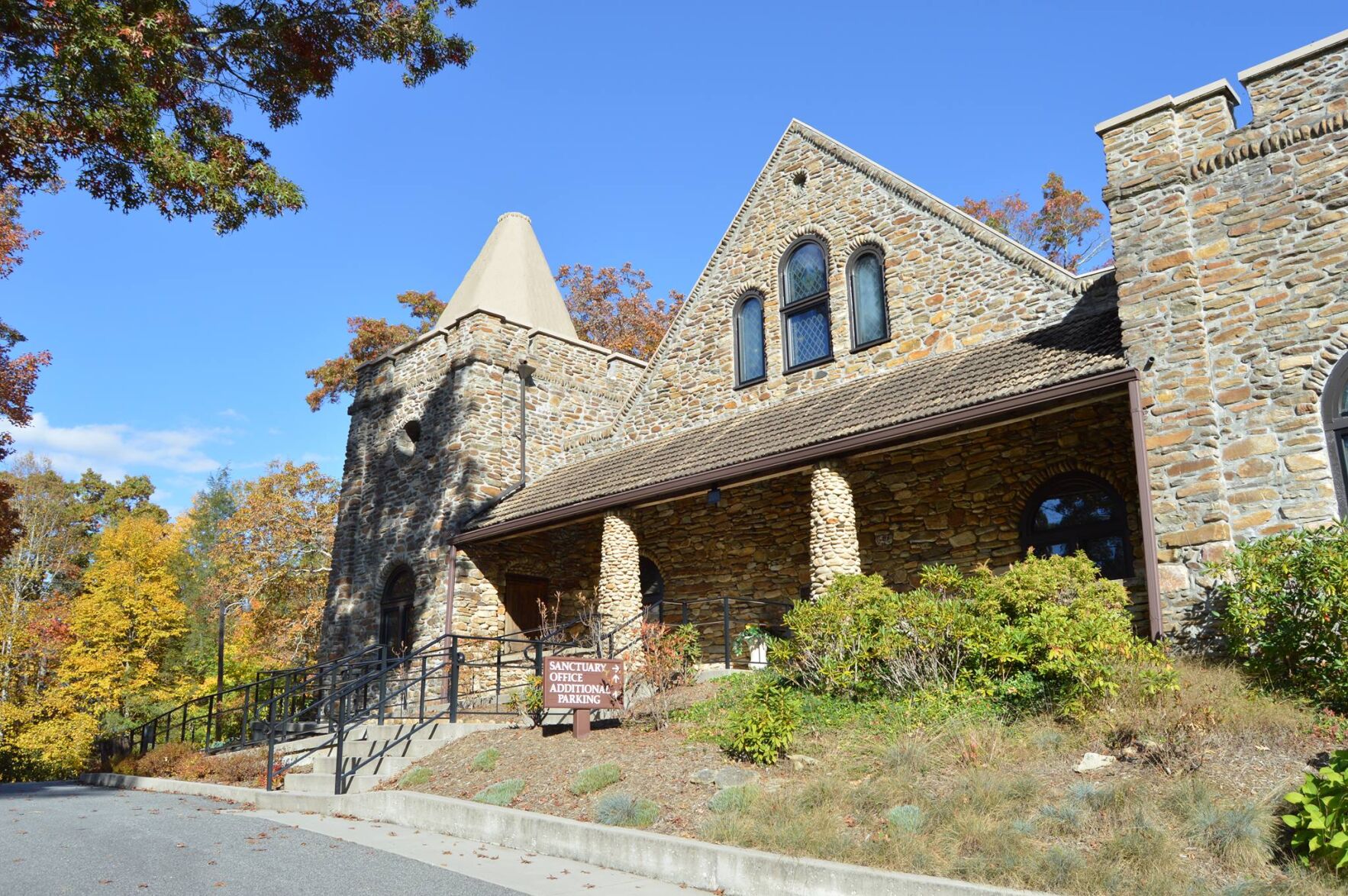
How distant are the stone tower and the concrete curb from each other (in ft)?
24.7

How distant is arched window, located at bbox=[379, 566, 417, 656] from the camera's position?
62.0ft

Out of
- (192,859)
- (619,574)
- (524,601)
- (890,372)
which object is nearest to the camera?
(192,859)

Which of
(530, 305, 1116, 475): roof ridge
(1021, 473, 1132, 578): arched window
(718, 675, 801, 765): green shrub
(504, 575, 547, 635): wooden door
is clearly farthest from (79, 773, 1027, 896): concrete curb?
(530, 305, 1116, 475): roof ridge

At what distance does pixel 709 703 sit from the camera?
10570 mm

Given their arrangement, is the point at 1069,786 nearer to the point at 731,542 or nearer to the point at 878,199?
the point at 731,542

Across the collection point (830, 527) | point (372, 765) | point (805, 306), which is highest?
point (805, 306)

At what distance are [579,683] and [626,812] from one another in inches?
112

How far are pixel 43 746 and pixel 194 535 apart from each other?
3145 cm

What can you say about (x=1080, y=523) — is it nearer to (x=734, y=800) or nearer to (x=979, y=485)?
Result: (x=979, y=485)

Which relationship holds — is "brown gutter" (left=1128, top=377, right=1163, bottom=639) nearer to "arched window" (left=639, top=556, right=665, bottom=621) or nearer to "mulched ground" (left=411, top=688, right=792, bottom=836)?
"mulched ground" (left=411, top=688, right=792, bottom=836)

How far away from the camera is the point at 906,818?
6492 millimetres

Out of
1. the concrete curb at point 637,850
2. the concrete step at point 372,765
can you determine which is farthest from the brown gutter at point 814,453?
the concrete curb at point 637,850

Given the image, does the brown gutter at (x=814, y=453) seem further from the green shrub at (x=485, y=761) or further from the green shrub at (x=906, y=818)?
the green shrub at (x=906, y=818)

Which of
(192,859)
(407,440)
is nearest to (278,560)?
(407,440)
